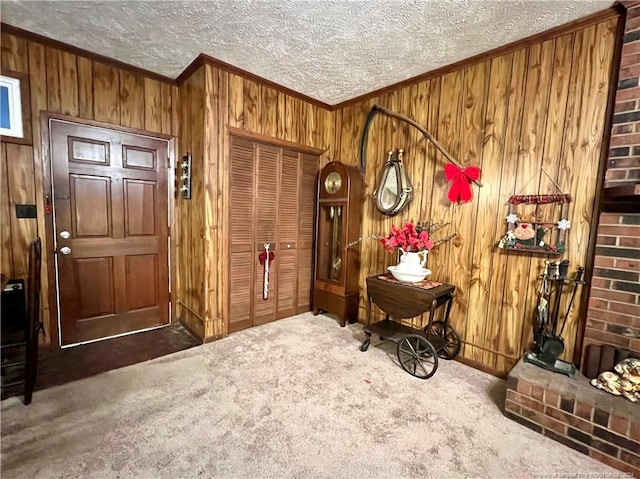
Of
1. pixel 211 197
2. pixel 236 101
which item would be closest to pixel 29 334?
pixel 211 197

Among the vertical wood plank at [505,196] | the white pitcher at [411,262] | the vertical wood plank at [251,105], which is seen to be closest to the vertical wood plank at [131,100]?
the vertical wood plank at [251,105]

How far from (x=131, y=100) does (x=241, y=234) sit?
5.08 feet

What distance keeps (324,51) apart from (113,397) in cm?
280

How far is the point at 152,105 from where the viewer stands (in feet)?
8.79

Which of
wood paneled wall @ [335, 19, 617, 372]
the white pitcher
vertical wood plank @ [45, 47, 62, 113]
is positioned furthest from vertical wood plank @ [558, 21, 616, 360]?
vertical wood plank @ [45, 47, 62, 113]

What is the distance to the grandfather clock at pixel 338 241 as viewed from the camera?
2.91 m

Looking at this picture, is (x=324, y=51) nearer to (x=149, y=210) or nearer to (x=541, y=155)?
(x=541, y=155)

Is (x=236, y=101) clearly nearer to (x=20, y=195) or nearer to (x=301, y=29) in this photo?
(x=301, y=29)

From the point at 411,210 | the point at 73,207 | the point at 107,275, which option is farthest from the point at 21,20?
the point at 411,210

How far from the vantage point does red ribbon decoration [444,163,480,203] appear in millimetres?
2184

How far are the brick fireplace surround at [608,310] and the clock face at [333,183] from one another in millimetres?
2007

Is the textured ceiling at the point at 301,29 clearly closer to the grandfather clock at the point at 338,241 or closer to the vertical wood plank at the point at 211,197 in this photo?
the vertical wood plank at the point at 211,197

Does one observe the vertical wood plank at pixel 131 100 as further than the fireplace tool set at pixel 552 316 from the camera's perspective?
Yes

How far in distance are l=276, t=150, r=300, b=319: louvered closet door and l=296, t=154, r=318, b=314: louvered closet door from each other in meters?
0.06
